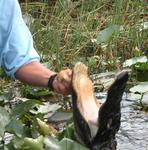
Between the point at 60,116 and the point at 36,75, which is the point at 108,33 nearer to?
the point at 60,116

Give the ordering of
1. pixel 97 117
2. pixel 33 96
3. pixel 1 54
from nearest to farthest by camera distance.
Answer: pixel 97 117 < pixel 1 54 < pixel 33 96

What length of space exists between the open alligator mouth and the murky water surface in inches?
23.8

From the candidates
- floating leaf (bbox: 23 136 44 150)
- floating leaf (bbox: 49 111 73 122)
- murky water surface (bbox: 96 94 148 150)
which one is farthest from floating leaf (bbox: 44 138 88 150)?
murky water surface (bbox: 96 94 148 150)

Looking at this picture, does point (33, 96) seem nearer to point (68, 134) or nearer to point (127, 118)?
point (127, 118)

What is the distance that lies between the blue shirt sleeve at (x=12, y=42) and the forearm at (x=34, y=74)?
0.04 feet

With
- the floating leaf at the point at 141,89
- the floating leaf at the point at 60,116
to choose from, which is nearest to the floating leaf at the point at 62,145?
the floating leaf at the point at 60,116

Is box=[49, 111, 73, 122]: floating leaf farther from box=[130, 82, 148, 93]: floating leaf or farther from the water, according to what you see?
box=[130, 82, 148, 93]: floating leaf

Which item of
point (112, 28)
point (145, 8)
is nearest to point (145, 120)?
point (112, 28)

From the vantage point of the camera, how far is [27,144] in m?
1.38

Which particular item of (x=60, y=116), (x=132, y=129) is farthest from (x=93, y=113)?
(x=132, y=129)

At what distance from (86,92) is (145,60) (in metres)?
1.22

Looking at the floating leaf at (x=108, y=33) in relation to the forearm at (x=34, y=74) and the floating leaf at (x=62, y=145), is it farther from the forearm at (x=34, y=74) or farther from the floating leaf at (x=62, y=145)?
the floating leaf at (x=62, y=145)

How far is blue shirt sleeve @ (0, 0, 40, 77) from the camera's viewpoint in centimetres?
160

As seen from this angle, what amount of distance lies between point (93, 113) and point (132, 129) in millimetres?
791
